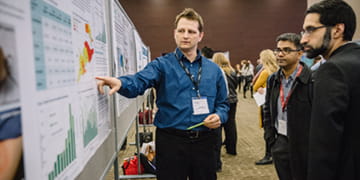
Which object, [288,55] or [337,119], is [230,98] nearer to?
[288,55]

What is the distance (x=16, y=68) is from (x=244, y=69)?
1041 centimetres

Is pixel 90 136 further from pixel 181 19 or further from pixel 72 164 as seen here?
pixel 181 19

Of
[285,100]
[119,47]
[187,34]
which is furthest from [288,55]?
[119,47]

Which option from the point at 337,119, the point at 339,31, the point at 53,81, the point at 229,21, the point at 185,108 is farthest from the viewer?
the point at 229,21

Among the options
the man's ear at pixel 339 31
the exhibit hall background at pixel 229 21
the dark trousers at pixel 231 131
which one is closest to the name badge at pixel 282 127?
the man's ear at pixel 339 31

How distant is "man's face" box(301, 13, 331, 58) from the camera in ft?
4.13

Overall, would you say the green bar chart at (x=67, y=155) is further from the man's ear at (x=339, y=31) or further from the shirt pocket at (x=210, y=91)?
the man's ear at (x=339, y=31)

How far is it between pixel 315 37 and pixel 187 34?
2.42 feet

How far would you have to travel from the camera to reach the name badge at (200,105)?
1.46 metres

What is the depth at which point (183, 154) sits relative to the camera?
148 cm

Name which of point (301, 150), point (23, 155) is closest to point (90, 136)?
point (23, 155)

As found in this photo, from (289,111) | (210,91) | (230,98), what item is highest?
(210,91)

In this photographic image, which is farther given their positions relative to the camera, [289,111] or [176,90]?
[289,111]

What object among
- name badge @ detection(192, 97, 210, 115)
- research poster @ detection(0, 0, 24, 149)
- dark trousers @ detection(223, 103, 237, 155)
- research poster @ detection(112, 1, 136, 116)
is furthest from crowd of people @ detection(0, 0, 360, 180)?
dark trousers @ detection(223, 103, 237, 155)
